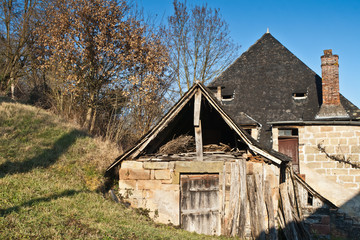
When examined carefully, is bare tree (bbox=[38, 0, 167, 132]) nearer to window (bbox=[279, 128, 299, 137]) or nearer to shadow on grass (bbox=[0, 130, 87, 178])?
shadow on grass (bbox=[0, 130, 87, 178])

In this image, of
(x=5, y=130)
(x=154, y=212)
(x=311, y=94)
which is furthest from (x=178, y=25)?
(x=154, y=212)

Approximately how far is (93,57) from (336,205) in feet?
37.7

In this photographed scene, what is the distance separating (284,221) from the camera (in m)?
8.62

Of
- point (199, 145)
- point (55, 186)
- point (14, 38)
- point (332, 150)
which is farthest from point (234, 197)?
point (14, 38)

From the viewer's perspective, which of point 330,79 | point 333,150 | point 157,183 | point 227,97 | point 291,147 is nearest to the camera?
point 157,183

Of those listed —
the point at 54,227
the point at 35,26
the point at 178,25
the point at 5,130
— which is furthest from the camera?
the point at 178,25

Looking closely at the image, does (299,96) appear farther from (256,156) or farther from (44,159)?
(44,159)

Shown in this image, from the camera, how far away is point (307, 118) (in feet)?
44.7

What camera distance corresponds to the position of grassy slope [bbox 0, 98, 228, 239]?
227 inches

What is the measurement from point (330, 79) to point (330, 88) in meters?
0.36

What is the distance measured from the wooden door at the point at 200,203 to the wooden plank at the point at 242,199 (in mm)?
621

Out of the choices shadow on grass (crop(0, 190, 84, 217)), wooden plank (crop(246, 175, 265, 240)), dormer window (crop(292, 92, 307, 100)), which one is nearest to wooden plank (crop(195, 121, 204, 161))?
wooden plank (crop(246, 175, 265, 240))

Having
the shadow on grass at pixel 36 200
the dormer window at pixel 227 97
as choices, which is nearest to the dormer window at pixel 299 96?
the dormer window at pixel 227 97

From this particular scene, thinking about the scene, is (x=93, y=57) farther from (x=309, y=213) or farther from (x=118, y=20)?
(x=309, y=213)
